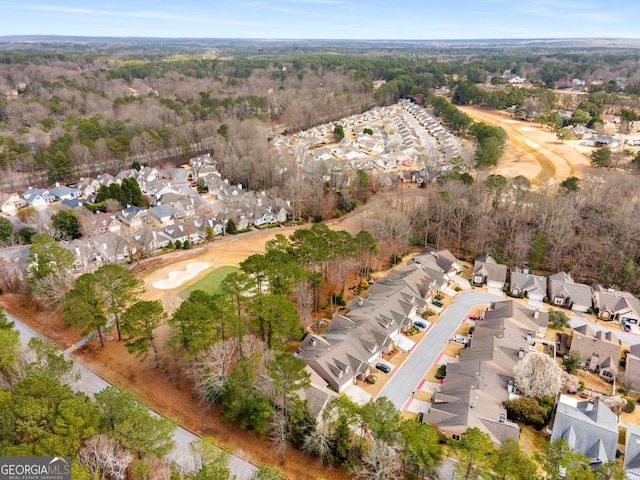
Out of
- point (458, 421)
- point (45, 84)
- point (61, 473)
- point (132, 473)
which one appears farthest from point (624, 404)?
point (45, 84)

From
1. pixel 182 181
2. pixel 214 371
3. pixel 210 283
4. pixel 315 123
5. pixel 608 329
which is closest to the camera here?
A: pixel 214 371

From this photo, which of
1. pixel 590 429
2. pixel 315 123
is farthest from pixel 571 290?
pixel 315 123

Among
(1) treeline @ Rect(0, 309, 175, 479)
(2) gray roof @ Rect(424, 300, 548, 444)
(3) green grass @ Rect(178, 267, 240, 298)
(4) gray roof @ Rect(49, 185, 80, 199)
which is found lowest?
(3) green grass @ Rect(178, 267, 240, 298)

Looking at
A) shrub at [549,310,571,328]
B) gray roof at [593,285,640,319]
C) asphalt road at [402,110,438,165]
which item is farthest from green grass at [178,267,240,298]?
asphalt road at [402,110,438,165]

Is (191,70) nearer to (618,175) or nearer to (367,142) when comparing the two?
(367,142)

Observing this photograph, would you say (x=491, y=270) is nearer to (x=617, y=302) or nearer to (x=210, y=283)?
(x=617, y=302)

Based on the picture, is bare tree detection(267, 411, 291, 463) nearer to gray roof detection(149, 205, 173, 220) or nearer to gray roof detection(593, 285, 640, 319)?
gray roof detection(593, 285, 640, 319)

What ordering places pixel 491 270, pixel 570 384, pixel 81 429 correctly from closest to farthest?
1. pixel 81 429
2. pixel 570 384
3. pixel 491 270
